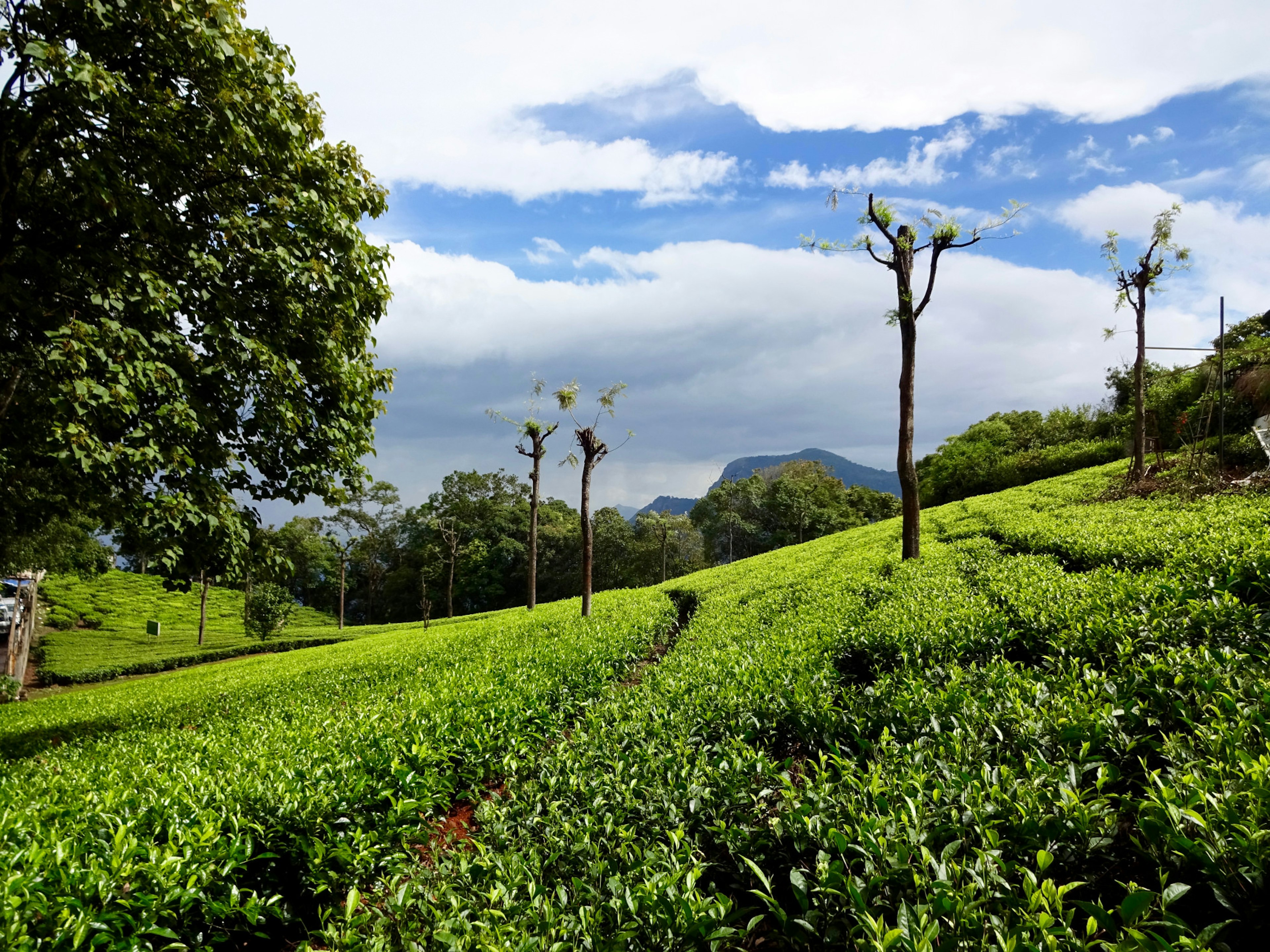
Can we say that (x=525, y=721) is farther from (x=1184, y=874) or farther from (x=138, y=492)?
(x=1184, y=874)

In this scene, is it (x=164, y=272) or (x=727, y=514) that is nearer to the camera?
(x=164, y=272)

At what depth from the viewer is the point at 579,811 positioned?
3910 mm

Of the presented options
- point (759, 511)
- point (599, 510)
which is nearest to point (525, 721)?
point (599, 510)

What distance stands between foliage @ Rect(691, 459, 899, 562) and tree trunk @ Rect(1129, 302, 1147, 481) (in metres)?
41.0

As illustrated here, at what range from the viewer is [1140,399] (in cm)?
1736

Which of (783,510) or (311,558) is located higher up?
(783,510)

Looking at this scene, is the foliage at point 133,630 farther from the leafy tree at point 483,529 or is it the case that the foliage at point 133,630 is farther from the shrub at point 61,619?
the leafy tree at point 483,529

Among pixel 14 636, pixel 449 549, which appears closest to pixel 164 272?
pixel 14 636

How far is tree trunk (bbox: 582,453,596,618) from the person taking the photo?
1630cm

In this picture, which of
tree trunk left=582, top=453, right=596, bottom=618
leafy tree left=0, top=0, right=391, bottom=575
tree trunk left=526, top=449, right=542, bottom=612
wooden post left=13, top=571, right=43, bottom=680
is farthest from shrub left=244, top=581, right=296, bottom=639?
leafy tree left=0, top=0, right=391, bottom=575

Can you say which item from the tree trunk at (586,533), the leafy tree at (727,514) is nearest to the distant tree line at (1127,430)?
the tree trunk at (586,533)

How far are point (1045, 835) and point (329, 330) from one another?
8.77 metres

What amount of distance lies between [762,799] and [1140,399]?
2044cm

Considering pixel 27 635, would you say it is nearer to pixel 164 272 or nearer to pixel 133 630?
pixel 133 630
